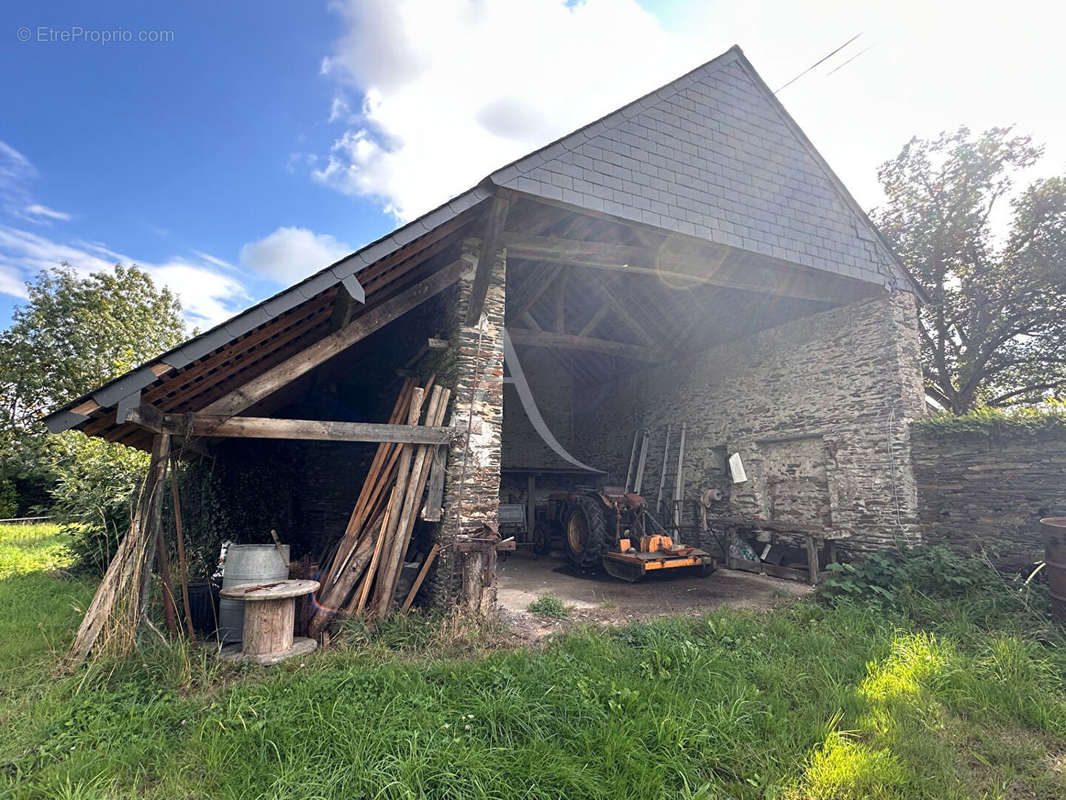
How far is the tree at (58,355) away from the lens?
16719mm

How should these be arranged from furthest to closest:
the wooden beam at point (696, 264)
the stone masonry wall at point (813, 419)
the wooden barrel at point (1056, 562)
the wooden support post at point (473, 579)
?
1. the stone masonry wall at point (813, 419)
2. the wooden beam at point (696, 264)
3. the wooden support post at point (473, 579)
4. the wooden barrel at point (1056, 562)

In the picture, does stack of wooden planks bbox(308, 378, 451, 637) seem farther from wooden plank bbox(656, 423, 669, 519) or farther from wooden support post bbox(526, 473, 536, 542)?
wooden plank bbox(656, 423, 669, 519)

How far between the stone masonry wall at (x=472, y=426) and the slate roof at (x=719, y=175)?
51.6 inches

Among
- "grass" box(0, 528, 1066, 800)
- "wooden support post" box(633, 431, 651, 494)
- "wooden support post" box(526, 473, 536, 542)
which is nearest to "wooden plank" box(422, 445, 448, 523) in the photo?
"grass" box(0, 528, 1066, 800)

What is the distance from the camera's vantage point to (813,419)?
8164 millimetres

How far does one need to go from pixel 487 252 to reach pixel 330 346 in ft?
6.04

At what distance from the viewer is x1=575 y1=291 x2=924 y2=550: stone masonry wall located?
7.19 m

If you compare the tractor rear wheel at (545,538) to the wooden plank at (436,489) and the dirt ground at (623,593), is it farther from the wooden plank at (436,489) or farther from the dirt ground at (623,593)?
the wooden plank at (436,489)

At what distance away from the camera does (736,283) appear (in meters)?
7.31

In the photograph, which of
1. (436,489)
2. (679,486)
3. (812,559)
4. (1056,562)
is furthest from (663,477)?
(436,489)

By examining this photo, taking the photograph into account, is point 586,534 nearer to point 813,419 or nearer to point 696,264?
point 813,419

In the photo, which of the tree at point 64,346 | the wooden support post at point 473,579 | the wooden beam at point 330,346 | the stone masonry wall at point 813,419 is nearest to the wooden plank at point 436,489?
the wooden support post at point 473,579

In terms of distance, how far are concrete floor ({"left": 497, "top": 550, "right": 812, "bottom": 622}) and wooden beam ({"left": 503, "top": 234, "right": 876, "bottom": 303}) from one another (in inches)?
166

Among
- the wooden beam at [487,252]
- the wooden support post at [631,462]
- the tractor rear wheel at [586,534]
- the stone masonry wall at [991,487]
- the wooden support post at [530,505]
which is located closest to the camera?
the wooden beam at [487,252]
